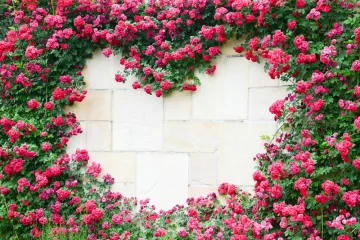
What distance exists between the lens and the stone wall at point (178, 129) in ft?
13.4

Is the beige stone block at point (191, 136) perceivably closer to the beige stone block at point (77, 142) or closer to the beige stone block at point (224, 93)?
the beige stone block at point (224, 93)

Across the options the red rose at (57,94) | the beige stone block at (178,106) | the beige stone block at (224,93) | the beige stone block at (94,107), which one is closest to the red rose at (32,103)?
the red rose at (57,94)

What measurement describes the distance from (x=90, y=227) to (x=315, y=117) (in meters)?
1.96

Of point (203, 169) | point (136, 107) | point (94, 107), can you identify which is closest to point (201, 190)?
point (203, 169)

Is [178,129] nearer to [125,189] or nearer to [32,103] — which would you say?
[125,189]

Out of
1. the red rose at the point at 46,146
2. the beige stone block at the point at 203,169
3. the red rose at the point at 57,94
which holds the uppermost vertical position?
the red rose at the point at 57,94

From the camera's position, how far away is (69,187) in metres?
4.48

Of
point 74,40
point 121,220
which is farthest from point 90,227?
point 74,40

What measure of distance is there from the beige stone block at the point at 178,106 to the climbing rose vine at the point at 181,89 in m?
0.08

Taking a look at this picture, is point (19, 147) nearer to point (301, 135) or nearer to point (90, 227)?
point (90, 227)

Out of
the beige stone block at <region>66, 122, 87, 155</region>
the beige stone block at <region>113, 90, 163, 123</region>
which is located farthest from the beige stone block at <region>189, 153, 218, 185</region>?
the beige stone block at <region>66, 122, 87, 155</region>

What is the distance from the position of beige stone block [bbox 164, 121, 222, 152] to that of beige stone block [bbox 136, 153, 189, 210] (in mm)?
79

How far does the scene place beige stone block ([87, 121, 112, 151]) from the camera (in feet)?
14.9

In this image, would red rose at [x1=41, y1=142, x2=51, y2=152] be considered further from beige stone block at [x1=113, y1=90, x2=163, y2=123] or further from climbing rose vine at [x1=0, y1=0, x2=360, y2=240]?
beige stone block at [x1=113, y1=90, x2=163, y2=123]
